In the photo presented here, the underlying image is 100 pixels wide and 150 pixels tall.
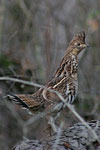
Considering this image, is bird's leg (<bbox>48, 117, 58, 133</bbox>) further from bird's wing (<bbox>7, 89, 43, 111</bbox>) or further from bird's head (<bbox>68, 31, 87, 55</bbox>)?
bird's head (<bbox>68, 31, 87, 55</bbox>)

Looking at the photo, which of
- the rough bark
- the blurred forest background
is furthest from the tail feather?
the blurred forest background

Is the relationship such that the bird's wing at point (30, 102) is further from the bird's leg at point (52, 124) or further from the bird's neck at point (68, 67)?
the bird's neck at point (68, 67)

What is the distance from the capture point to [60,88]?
5.34 metres

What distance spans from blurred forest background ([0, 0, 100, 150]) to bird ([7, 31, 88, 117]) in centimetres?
239

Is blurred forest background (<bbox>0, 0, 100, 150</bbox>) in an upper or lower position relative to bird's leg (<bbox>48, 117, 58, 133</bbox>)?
upper

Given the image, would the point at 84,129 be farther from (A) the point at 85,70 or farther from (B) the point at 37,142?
(A) the point at 85,70

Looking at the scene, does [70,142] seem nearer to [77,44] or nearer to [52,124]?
[52,124]

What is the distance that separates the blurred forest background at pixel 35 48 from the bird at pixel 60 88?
2390mm

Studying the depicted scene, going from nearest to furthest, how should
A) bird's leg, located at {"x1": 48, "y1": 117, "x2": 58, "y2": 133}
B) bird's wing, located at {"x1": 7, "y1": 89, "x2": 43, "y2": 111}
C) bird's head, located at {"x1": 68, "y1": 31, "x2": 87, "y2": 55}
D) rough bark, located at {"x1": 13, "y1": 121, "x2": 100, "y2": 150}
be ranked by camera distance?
rough bark, located at {"x1": 13, "y1": 121, "x2": 100, "y2": 150} < bird's leg, located at {"x1": 48, "y1": 117, "x2": 58, "y2": 133} < bird's wing, located at {"x1": 7, "y1": 89, "x2": 43, "y2": 111} < bird's head, located at {"x1": 68, "y1": 31, "x2": 87, "y2": 55}

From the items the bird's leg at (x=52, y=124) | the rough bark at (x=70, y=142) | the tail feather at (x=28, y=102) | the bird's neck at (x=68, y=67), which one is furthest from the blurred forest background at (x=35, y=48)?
the rough bark at (x=70, y=142)

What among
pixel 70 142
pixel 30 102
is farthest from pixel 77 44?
pixel 70 142

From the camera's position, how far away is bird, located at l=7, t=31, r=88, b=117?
16.8 ft

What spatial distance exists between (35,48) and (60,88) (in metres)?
4.62

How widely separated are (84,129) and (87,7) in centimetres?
586
